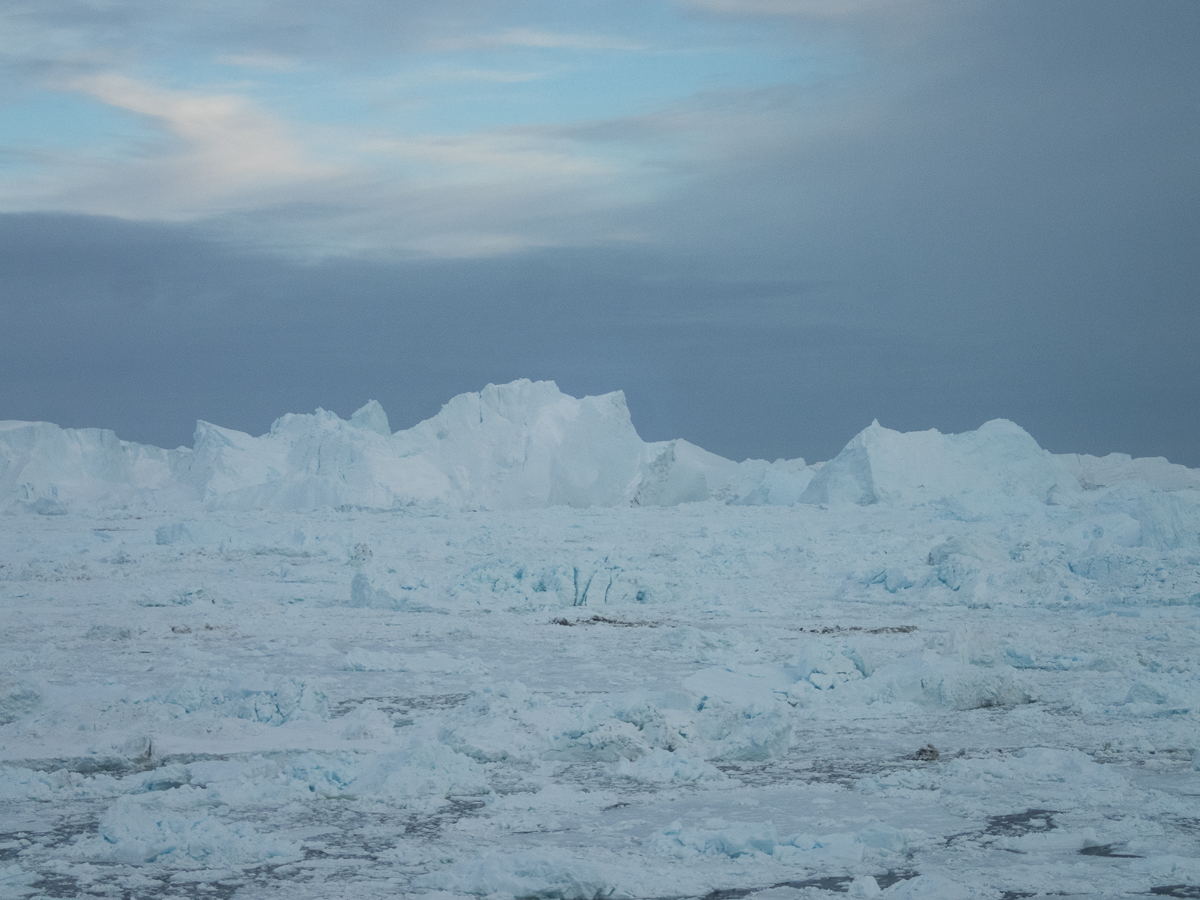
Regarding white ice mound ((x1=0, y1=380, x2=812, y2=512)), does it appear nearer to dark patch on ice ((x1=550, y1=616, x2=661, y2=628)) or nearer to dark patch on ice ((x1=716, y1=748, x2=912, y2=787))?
dark patch on ice ((x1=550, y1=616, x2=661, y2=628))

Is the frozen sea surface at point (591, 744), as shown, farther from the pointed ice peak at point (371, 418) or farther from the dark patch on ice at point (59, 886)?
the pointed ice peak at point (371, 418)

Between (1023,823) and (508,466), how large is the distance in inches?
1047

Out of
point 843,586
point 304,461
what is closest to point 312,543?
point 843,586

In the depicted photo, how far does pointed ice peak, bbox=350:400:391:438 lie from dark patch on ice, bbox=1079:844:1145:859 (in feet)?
98.6

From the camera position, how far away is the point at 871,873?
416 centimetres

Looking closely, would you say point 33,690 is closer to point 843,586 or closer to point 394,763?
point 394,763

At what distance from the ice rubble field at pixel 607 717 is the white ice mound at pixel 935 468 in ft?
30.5

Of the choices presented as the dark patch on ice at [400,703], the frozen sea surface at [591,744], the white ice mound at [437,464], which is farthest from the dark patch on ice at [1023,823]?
the white ice mound at [437,464]

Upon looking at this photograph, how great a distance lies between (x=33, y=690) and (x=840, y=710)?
447 cm

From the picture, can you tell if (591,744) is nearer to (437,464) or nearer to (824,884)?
(824,884)

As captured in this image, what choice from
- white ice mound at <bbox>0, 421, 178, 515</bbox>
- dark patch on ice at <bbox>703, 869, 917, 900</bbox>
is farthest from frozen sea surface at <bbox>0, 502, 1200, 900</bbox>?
white ice mound at <bbox>0, 421, 178, 515</bbox>

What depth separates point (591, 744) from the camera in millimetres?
5863

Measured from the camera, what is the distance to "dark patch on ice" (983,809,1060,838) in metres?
4.64

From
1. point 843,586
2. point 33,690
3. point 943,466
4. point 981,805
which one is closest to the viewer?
point 981,805
